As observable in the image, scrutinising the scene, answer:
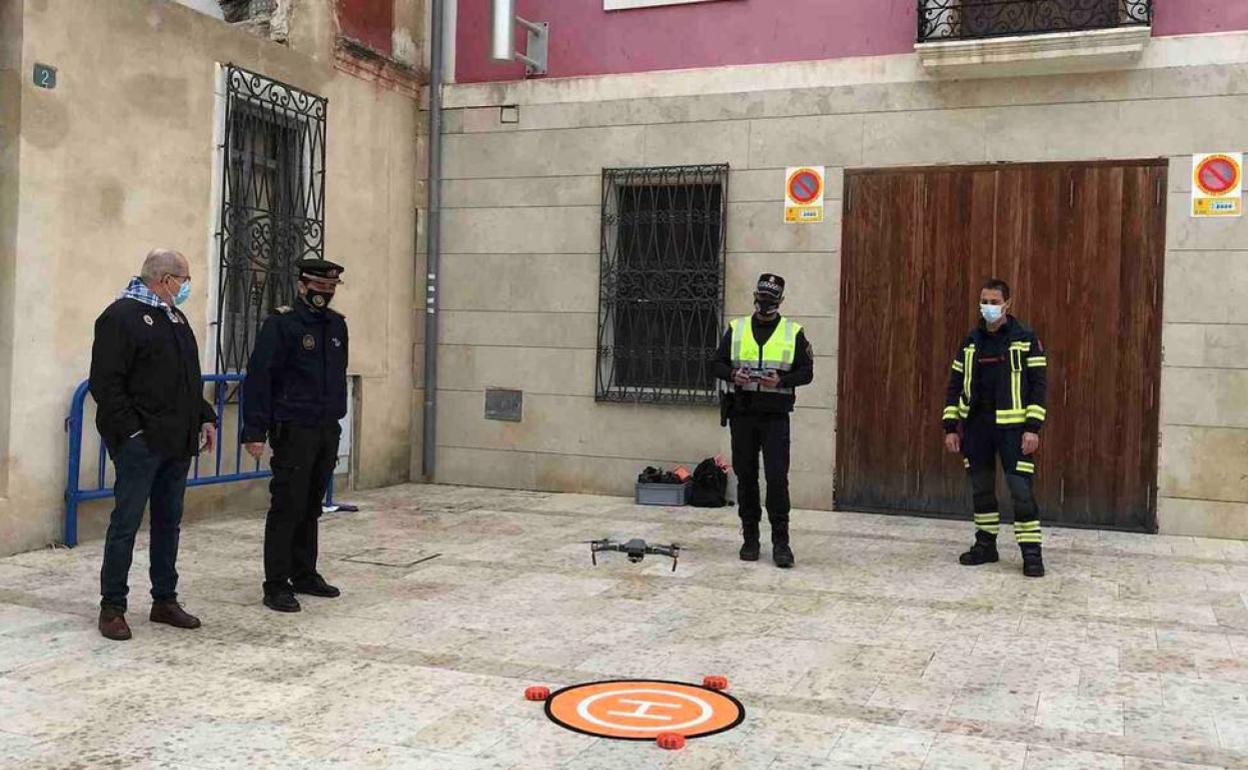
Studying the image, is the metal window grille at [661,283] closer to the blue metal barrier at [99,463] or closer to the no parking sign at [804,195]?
the no parking sign at [804,195]

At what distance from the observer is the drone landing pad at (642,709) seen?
4324mm

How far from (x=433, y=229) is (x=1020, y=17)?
5.46 meters

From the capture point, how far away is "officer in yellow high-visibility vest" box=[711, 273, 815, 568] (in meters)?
7.41

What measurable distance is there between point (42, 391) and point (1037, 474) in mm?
7168

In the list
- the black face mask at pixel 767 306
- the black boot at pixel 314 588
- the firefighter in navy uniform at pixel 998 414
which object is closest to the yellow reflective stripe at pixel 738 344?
the black face mask at pixel 767 306

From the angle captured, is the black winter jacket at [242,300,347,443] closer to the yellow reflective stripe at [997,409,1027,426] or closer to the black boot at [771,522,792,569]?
the black boot at [771,522,792,569]

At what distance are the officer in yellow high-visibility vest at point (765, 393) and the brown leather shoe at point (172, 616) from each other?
11.5ft

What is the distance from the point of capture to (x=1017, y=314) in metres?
9.24

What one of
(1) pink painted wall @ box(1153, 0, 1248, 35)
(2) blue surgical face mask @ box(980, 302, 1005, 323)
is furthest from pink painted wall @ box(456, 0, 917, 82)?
(2) blue surgical face mask @ box(980, 302, 1005, 323)

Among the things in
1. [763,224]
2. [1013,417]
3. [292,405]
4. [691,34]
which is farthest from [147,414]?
[691,34]

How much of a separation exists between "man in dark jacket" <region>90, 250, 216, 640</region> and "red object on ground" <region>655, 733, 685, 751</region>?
8.71ft

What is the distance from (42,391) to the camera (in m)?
7.49

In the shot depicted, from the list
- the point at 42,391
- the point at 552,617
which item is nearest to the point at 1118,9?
the point at 552,617

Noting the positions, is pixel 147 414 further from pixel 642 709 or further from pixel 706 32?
pixel 706 32
